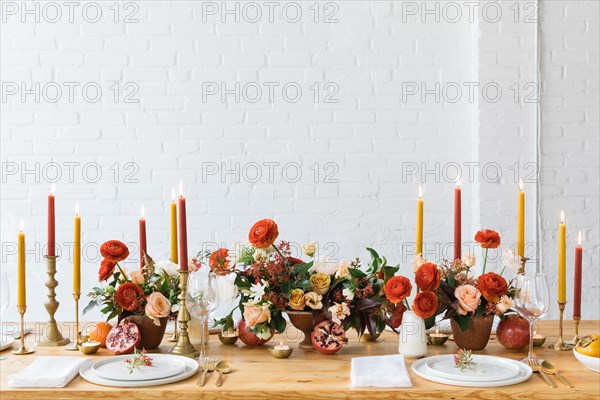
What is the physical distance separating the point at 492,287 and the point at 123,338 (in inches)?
37.1

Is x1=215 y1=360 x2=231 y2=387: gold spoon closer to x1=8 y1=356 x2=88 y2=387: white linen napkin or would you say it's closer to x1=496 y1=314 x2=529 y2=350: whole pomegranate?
x1=8 y1=356 x2=88 y2=387: white linen napkin

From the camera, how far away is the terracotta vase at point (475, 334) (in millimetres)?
1942

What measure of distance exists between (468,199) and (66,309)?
6.29 ft

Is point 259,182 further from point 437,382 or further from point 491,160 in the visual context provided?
Answer: point 437,382

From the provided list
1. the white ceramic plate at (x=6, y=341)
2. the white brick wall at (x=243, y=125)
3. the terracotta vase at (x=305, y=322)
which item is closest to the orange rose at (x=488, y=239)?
the terracotta vase at (x=305, y=322)

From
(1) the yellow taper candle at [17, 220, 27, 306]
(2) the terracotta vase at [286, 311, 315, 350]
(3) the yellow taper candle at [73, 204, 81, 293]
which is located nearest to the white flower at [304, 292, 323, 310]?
(2) the terracotta vase at [286, 311, 315, 350]

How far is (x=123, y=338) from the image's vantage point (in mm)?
1947

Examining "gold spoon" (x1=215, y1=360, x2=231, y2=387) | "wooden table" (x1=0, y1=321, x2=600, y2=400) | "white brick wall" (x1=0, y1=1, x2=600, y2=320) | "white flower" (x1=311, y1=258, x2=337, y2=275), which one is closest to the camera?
"wooden table" (x1=0, y1=321, x2=600, y2=400)

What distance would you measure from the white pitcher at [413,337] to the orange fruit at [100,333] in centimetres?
78

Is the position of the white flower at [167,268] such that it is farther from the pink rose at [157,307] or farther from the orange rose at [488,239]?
the orange rose at [488,239]

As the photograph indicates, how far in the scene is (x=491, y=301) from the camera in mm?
1918

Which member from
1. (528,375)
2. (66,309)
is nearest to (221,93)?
(66,309)

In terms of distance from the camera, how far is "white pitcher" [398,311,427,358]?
1912mm

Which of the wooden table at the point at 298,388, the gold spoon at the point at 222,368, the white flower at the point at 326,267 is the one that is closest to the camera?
the wooden table at the point at 298,388
